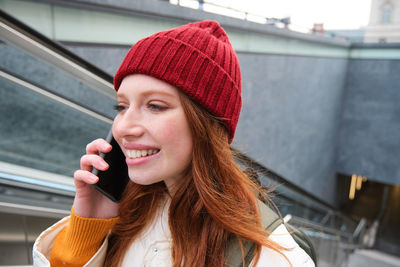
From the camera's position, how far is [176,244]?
1.10m

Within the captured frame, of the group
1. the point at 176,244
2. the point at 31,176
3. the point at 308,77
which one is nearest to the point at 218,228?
the point at 176,244

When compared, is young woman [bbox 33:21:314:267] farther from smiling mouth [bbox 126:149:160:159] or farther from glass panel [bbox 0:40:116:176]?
Answer: glass panel [bbox 0:40:116:176]

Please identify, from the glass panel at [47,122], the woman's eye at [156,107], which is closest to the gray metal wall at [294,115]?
the glass panel at [47,122]

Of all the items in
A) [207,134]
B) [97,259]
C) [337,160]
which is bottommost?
[337,160]

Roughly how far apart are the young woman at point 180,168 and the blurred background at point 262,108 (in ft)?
1.28

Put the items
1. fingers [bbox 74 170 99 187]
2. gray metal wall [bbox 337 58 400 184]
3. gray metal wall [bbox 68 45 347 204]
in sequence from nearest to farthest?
fingers [bbox 74 170 99 187], gray metal wall [bbox 68 45 347 204], gray metal wall [bbox 337 58 400 184]

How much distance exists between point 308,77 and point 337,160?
189 inches

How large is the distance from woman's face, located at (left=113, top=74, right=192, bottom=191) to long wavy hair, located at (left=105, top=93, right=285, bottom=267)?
1.8 inches

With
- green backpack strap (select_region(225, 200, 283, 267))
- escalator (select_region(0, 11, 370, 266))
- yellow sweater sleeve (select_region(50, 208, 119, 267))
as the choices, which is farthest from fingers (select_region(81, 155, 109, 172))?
escalator (select_region(0, 11, 370, 266))

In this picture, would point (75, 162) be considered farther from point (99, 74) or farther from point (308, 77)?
point (308, 77)

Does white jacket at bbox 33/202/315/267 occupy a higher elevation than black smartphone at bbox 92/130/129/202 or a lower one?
lower

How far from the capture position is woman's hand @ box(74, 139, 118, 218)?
3.70 feet

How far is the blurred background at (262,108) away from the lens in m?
2.33

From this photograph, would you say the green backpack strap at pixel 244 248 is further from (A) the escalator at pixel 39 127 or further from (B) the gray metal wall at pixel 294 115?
(B) the gray metal wall at pixel 294 115
